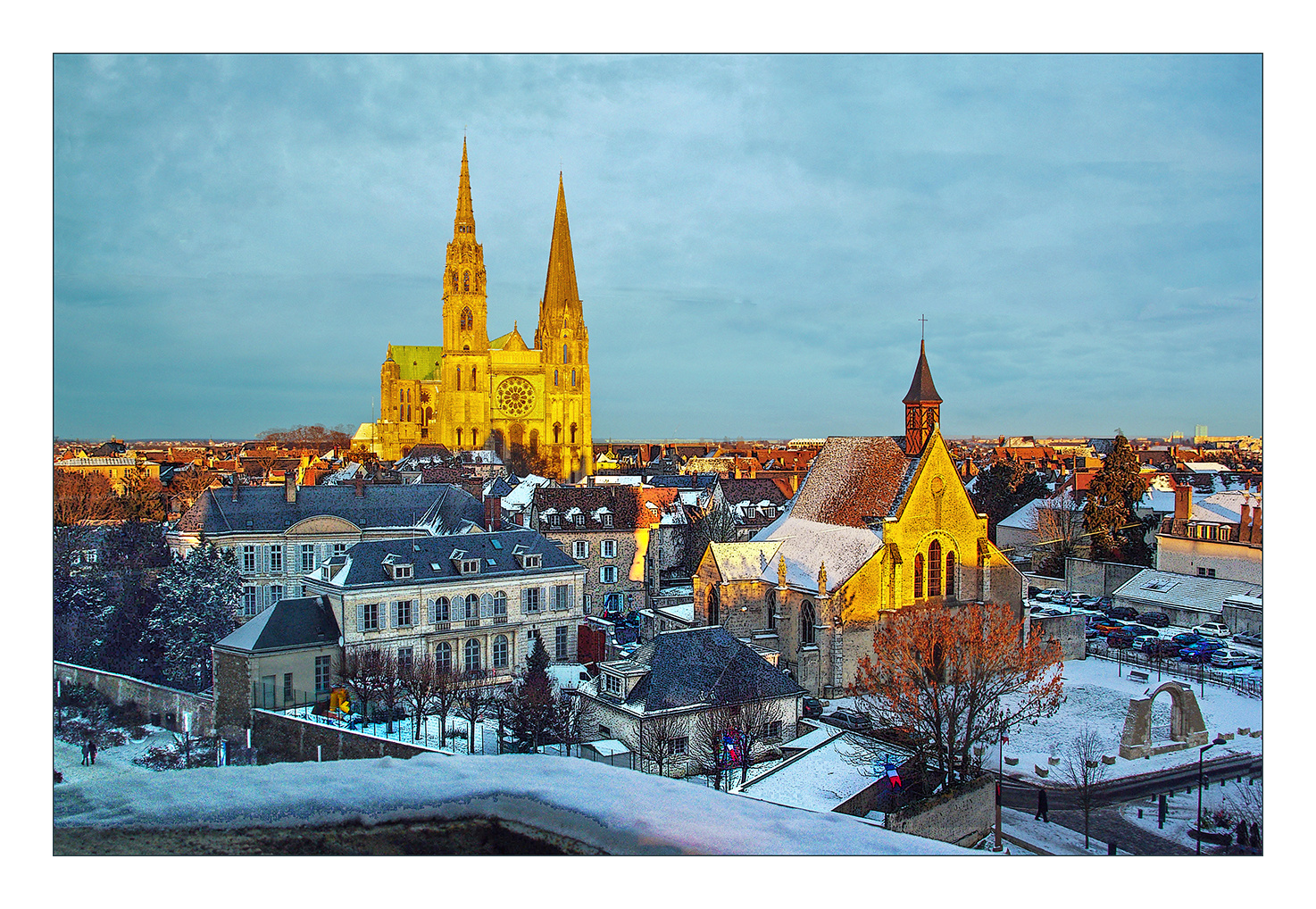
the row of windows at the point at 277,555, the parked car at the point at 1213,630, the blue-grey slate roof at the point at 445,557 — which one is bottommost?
the parked car at the point at 1213,630

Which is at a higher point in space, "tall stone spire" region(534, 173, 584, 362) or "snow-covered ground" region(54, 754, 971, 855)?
"tall stone spire" region(534, 173, 584, 362)

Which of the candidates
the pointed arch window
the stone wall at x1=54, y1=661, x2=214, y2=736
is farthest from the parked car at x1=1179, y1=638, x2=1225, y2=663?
the stone wall at x1=54, y1=661, x2=214, y2=736

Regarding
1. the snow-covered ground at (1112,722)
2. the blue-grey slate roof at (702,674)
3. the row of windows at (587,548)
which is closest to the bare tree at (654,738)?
the blue-grey slate roof at (702,674)

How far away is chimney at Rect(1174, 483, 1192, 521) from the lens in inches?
1644

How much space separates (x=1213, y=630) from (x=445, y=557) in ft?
94.8

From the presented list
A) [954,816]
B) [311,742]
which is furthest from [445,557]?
[954,816]

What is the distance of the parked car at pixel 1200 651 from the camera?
33.1 metres

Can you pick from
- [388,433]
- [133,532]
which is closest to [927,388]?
[133,532]

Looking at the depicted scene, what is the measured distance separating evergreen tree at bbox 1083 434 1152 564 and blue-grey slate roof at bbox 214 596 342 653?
119ft

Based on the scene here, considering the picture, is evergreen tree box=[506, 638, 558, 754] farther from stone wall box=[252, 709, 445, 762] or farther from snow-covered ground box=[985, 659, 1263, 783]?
snow-covered ground box=[985, 659, 1263, 783]

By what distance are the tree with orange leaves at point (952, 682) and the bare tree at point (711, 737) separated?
358cm

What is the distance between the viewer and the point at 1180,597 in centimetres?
3969

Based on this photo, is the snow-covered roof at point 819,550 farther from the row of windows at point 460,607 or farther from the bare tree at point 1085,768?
the bare tree at point 1085,768

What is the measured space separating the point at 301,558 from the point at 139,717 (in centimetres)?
1276
